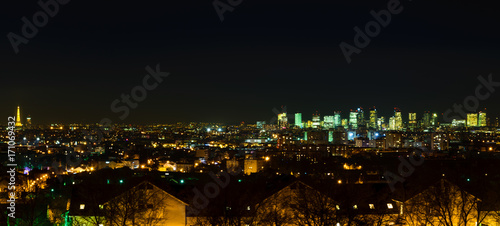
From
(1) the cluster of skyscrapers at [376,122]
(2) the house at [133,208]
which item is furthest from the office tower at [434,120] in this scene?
(2) the house at [133,208]

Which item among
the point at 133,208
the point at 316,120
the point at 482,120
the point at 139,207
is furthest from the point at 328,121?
the point at 133,208

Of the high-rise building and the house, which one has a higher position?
the high-rise building

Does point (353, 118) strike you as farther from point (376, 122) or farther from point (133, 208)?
point (133, 208)

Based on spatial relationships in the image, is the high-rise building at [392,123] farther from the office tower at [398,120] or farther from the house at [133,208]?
the house at [133,208]

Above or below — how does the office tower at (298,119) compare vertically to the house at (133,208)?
above

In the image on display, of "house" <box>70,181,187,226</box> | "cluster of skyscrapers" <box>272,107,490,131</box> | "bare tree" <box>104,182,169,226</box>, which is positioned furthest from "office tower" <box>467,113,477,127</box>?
"bare tree" <box>104,182,169,226</box>

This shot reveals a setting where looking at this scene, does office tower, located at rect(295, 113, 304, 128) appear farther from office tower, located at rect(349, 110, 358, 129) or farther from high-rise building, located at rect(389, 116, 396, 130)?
high-rise building, located at rect(389, 116, 396, 130)

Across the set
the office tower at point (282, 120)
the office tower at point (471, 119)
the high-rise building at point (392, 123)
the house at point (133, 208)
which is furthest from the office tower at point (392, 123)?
the house at point (133, 208)

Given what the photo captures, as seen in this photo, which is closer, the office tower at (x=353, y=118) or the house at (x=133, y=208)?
the house at (x=133, y=208)

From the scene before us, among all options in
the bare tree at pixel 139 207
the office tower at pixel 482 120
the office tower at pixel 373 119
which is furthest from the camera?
the office tower at pixel 373 119

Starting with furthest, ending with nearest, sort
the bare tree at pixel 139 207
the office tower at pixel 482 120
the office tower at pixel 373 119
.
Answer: the office tower at pixel 373 119 < the office tower at pixel 482 120 < the bare tree at pixel 139 207

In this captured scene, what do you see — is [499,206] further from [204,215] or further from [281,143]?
[281,143]
